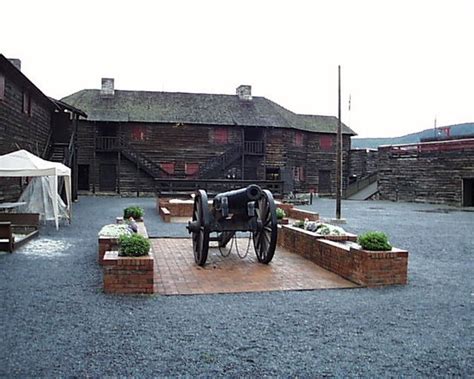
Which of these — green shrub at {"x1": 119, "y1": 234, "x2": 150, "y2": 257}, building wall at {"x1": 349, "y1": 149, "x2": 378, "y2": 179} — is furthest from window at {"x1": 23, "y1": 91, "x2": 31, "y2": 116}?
building wall at {"x1": 349, "y1": 149, "x2": 378, "y2": 179}

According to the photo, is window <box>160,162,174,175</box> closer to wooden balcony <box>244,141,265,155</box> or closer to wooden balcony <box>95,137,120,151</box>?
wooden balcony <box>95,137,120,151</box>

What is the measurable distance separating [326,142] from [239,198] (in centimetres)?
3250

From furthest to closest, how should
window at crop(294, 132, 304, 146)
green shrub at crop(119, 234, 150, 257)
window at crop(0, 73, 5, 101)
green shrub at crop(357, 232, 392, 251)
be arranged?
1. window at crop(294, 132, 304, 146)
2. window at crop(0, 73, 5, 101)
3. green shrub at crop(357, 232, 392, 251)
4. green shrub at crop(119, 234, 150, 257)

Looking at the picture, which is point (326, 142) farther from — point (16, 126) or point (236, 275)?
point (236, 275)

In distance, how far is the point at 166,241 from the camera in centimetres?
1170

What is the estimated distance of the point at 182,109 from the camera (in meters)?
35.9

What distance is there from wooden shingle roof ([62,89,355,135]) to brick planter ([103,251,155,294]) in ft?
92.9

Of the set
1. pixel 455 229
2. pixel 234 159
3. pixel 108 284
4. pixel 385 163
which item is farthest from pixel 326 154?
pixel 108 284

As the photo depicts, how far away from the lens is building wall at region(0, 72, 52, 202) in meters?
17.7

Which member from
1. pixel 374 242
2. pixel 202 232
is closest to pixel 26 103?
pixel 202 232

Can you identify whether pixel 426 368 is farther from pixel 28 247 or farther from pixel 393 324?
pixel 28 247

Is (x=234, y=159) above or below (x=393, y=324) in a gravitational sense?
above

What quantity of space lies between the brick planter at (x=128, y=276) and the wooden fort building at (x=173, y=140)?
26702 mm

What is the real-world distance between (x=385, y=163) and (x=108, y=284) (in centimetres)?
3175
